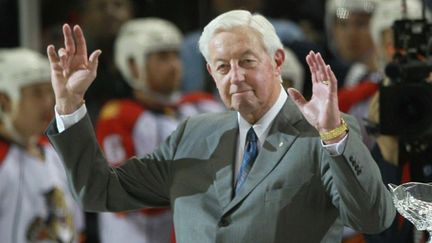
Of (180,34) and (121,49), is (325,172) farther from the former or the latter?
(180,34)

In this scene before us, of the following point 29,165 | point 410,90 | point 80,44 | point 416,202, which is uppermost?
point 80,44

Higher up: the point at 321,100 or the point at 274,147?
the point at 321,100

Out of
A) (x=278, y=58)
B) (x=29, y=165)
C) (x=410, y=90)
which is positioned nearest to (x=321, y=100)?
(x=278, y=58)

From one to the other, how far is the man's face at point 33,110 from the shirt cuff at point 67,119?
230 centimetres

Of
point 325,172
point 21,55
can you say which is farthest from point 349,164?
point 21,55

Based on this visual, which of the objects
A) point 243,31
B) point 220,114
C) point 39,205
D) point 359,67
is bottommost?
point 39,205

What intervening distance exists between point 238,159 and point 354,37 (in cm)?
290

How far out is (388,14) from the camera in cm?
587

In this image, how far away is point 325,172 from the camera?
→ 3625 millimetres

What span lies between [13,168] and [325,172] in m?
2.56

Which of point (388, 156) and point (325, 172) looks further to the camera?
point (388, 156)

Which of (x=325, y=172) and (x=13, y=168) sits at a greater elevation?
(x=325, y=172)

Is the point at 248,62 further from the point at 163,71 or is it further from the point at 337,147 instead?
the point at 163,71

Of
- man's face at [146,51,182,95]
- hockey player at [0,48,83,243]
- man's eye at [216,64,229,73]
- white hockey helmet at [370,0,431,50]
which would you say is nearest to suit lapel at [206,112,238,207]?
man's eye at [216,64,229,73]
